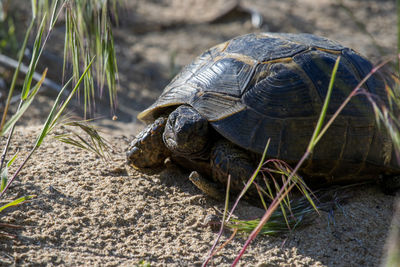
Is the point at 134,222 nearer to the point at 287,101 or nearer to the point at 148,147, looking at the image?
the point at 148,147

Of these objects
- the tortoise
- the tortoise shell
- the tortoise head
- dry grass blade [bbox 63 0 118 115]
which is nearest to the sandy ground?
the tortoise head

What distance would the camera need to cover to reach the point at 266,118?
295 cm

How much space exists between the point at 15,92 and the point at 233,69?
338 cm

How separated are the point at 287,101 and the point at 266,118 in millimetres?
197

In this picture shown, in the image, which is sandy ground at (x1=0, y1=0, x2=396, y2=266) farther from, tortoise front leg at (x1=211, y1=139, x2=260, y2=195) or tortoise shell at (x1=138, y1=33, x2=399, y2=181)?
tortoise shell at (x1=138, y1=33, x2=399, y2=181)

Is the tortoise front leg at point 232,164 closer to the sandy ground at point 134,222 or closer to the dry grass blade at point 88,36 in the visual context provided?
the sandy ground at point 134,222

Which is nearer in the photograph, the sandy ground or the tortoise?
the sandy ground

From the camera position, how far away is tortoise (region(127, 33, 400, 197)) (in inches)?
116

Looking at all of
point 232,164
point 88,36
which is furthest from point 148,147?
point 88,36

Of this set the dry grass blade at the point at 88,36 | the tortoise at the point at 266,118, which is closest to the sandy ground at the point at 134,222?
the tortoise at the point at 266,118

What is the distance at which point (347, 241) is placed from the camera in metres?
2.64

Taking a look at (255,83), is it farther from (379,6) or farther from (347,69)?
(379,6)

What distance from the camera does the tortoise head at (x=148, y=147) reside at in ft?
10.6

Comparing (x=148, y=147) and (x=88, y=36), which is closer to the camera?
(x=88, y=36)
